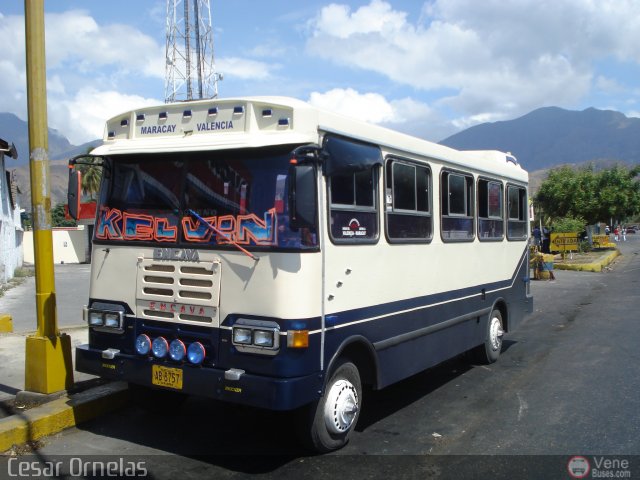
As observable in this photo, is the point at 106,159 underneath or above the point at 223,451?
above

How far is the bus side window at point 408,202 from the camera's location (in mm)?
5941

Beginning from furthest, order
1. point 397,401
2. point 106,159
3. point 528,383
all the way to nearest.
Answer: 1. point 528,383
2. point 397,401
3. point 106,159

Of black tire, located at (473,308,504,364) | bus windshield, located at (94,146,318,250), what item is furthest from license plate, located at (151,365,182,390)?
black tire, located at (473,308,504,364)

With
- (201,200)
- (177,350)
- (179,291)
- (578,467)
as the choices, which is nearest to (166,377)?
(177,350)

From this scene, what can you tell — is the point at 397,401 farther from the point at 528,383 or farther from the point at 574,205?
the point at 574,205

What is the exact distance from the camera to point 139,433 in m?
5.76

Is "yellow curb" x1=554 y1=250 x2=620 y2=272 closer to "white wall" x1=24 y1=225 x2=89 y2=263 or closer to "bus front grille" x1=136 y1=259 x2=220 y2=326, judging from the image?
"bus front grille" x1=136 y1=259 x2=220 y2=326

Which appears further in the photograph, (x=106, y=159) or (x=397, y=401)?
(x=397, y=401)

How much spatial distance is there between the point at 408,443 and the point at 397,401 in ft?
4.54

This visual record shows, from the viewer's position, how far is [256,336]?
4676mm

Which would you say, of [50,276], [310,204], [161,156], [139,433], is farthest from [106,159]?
[139,433]

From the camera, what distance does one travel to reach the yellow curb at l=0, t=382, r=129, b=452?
532 centimetres

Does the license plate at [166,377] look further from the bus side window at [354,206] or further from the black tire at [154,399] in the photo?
the bus side window at [354,206]

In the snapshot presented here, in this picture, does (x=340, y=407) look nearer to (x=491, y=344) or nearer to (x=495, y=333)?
(x=491, y=344)
